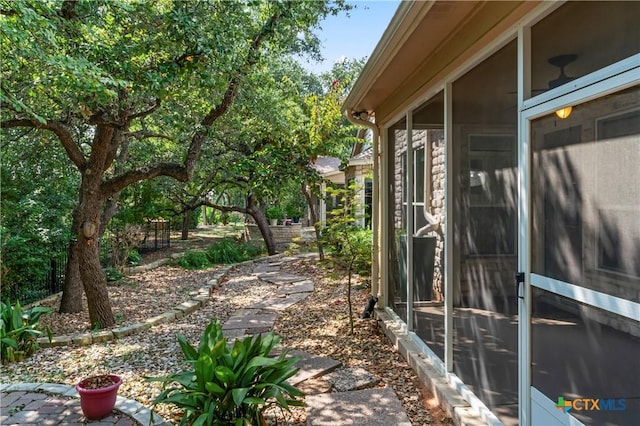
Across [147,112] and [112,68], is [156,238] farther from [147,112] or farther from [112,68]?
[112,68]

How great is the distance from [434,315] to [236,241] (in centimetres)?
1099

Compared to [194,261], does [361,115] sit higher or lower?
higher

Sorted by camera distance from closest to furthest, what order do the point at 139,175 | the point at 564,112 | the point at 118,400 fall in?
the point at 564,112, the point at 118,400, the point at 139,175

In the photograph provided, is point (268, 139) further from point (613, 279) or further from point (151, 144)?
point (613, 279)

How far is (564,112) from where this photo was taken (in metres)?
1.76

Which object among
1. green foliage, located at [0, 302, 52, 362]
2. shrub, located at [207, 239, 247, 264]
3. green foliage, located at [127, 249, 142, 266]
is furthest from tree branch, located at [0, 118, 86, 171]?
shrub, located at [207, 239, 247, 264]

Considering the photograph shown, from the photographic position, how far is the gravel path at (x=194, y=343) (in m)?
3.33

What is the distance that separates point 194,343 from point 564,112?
4.19 meters

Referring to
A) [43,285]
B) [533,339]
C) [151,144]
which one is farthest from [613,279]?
[151,144]

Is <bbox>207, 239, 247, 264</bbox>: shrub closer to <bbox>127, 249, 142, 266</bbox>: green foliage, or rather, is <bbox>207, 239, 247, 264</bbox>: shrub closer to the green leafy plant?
<bbox>127, 249, 142, 266</bbox>: green foliage

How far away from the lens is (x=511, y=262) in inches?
87.0

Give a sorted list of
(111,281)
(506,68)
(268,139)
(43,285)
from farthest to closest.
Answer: (268,139)
(111,281)
(43,285)
(506,68)

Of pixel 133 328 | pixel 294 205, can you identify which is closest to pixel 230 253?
pixel 133 328

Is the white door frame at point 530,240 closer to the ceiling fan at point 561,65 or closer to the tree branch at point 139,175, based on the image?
the ceiling fan at point 561,65
